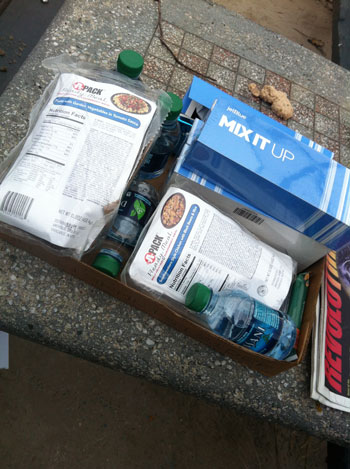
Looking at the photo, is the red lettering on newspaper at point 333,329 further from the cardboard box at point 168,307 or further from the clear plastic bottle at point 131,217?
the clear plastic bottle at point 131,217

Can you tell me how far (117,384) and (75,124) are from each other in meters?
1.22

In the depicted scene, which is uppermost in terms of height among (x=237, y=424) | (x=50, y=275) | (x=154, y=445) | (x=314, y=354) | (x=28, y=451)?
(x=314, y=354)

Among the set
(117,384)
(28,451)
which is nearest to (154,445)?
(117,384)

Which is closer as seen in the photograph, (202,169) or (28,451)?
(202,169)

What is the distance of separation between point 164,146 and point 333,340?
0.75 m

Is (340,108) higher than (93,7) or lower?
higher

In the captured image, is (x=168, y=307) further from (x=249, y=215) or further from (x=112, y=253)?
(x=249, y=215)

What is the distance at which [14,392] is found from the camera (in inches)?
60.4

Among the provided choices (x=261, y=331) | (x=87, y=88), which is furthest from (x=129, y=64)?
(x=261, y=331)

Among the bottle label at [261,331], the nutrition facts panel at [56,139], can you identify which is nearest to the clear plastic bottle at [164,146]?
the nutrition facts panel at [56,139]

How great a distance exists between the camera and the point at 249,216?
99cm

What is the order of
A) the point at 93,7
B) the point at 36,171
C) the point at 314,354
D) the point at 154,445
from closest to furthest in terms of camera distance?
1. the point at 36,171
2. the point at 314,354
3. the point at 93,7
4. the point at 154,445

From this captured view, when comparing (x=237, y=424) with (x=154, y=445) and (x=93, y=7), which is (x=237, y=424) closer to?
(x=154, y=445)

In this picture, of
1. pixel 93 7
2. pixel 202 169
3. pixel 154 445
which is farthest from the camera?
pixel 154 445
